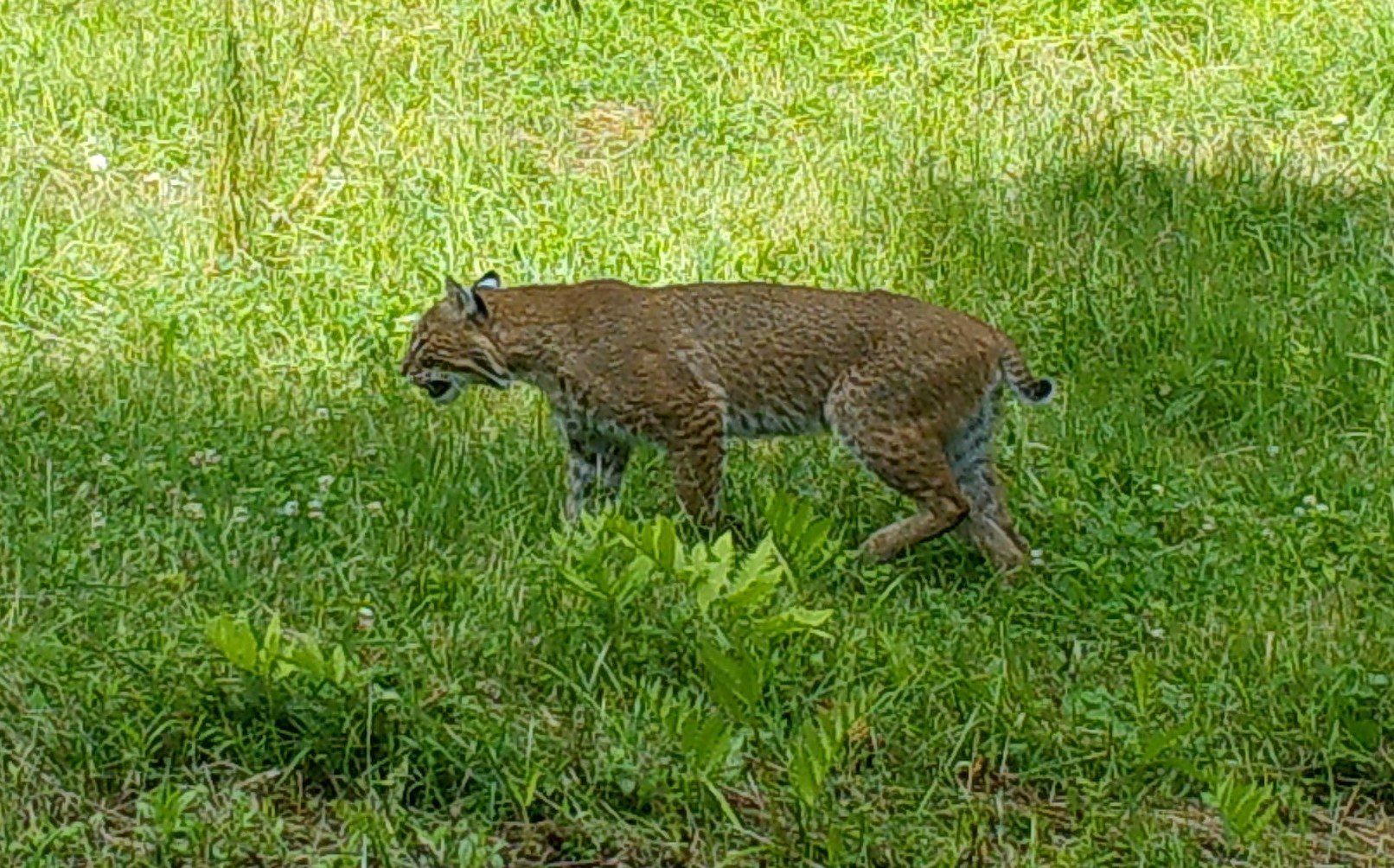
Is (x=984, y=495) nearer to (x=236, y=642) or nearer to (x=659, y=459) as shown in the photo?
(x=659, y=459)

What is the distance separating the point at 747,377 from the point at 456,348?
31.5 inches

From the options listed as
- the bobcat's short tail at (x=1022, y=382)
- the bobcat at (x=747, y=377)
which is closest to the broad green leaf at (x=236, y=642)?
the bobcat at (x=747, y=377)

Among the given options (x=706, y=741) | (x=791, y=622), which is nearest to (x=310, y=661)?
(x=706, y=741)

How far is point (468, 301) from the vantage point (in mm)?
6672

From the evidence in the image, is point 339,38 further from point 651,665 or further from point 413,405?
point 651,665

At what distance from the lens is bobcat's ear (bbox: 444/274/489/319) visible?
666 cm

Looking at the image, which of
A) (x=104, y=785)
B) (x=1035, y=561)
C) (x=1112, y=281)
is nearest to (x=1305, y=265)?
(x=1112, y=281)

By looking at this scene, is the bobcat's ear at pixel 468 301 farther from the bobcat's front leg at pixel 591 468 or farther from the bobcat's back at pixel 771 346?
the bobcat's front leg at pixel 591 468

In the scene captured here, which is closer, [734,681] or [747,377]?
[734,681]

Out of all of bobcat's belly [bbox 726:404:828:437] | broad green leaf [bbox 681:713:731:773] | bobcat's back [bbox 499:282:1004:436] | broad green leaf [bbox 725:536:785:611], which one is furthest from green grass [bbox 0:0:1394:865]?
bobcat's back [bbox 499:282:1004:436]

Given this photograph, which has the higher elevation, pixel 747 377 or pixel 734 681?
pixel 734 681

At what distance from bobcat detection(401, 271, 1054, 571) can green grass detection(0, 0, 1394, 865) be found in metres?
0.19

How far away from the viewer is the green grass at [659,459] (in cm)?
494

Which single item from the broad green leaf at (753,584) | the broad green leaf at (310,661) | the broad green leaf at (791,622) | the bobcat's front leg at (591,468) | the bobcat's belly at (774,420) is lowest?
the bobcat's front leg at (591,468)
